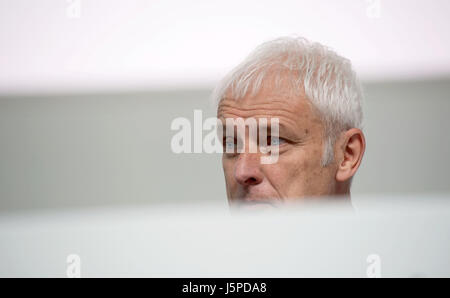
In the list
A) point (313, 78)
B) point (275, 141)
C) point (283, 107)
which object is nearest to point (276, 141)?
point (275, 141)

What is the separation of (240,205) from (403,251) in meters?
0.54

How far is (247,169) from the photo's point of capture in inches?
65.4

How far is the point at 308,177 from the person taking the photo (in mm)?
1682

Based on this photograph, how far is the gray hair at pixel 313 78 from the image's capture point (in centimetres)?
165

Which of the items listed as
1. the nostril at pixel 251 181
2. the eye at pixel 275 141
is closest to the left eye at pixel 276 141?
the eye at pixel 275 141

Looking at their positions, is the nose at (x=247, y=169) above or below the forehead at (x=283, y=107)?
below

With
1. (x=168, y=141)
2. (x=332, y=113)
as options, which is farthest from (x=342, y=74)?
(x=168, y=141)

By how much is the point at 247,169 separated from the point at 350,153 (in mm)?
340

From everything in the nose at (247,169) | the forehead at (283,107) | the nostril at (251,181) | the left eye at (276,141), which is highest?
the forehead at (283,107)

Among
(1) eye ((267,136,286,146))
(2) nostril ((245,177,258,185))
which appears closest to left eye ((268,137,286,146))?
(1) eye ((267,136,286,146))

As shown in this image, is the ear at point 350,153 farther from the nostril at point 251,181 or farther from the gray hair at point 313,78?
the nostril at point 251,181

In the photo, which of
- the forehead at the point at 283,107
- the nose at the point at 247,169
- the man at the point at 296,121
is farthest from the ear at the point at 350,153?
the nose at the point at 247,169

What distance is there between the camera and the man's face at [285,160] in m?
1.65
